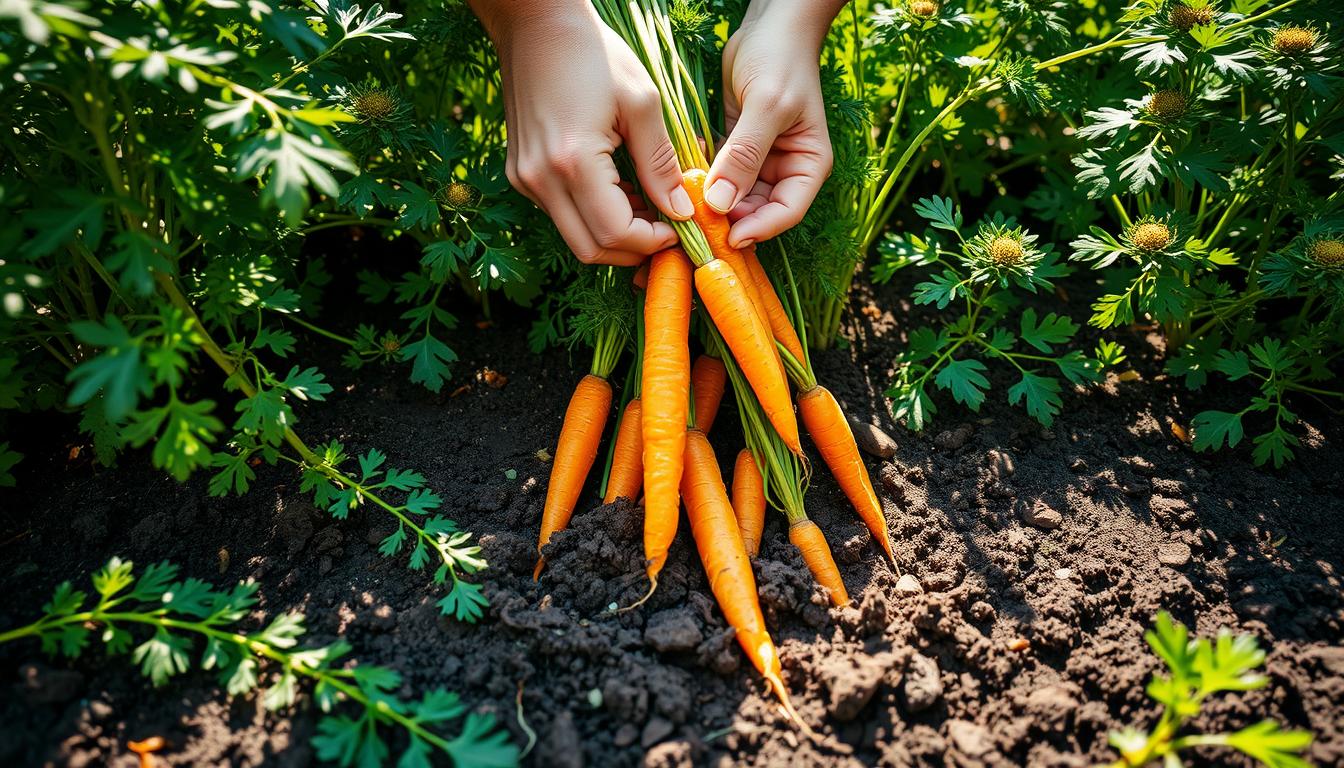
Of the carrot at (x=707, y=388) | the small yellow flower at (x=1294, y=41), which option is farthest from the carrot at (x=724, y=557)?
the small yellow flower at (x=1294, y=41)

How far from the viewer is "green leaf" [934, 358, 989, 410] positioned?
222cm

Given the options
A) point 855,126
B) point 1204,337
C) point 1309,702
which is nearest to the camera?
point 1309,702

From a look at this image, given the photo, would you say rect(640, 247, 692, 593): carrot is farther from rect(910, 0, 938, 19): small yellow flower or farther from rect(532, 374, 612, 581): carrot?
rect(910, 0, 938, 19): small yellow flower

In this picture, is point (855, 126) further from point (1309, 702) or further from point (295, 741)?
point (295, 741)

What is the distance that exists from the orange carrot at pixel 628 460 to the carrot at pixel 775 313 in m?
0.44

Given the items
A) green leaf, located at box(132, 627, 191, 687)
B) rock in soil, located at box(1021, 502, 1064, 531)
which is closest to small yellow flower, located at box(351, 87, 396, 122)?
green leaf, located at box(132, 627, 191, 687)

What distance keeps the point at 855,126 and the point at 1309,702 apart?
5.92ft

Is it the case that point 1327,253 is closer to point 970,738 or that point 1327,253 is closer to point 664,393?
point 970,738

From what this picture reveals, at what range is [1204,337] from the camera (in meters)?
2.61

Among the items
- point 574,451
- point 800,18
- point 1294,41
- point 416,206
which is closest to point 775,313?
point 574,451

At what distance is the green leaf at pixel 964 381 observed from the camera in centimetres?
222

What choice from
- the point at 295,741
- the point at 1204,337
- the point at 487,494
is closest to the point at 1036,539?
the point at 1204,337

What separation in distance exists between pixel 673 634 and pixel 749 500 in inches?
18.5

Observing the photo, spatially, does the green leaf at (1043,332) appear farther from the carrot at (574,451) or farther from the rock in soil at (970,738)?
the carrot at (574,451)
